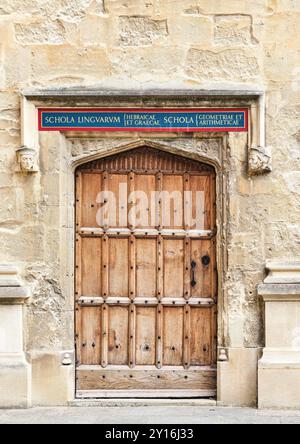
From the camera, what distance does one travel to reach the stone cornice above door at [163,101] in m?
7.03

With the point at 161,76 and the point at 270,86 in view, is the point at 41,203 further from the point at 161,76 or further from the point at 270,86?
the point at 270,86

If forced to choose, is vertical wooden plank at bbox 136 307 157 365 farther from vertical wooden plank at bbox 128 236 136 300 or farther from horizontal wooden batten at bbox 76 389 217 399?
horizontal wooden batten at bbox 76 389 217 399

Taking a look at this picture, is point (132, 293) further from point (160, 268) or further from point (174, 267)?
point (174, 267)

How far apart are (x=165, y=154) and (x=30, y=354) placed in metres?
2.33

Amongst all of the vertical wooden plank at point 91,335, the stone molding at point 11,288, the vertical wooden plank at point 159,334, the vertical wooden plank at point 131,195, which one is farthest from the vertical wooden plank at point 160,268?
the stone molding at point 11,288

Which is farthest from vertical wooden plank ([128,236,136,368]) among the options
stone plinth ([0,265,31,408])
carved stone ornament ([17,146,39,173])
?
carved stone ornament ([17,146,39,173])

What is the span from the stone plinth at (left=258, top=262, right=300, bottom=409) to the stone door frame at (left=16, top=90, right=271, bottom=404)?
41cm

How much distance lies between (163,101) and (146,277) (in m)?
1.71

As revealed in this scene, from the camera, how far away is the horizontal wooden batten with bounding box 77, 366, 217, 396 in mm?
7309

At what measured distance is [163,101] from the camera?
710 cm

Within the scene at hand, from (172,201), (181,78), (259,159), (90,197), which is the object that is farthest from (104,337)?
(181,78)

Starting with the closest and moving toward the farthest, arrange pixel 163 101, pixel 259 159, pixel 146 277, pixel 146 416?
pixel 146 416 < pixel 259 159 < pixel 163 101 < pixel 146 277

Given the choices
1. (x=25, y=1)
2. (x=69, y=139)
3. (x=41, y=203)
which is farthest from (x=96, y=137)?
(x=25, y=1)

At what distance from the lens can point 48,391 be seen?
711 cm
